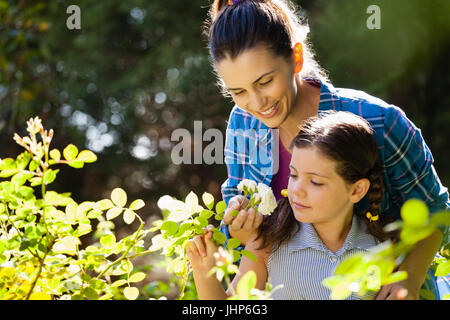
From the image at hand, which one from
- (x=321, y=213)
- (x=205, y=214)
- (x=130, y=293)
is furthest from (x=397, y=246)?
(x=321, y=213)

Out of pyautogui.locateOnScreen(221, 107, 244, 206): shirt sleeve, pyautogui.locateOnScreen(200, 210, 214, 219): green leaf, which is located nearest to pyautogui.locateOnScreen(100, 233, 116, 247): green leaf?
pyautogui.locateOnScreen(200, 210, 214, 219): green leaf

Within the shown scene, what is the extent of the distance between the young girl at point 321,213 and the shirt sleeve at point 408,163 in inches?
2.8

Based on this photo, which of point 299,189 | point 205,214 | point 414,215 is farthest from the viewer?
point 299,189

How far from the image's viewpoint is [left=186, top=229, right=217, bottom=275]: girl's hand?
1.24m

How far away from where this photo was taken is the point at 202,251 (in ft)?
4.10

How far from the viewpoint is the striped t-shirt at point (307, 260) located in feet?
4.66

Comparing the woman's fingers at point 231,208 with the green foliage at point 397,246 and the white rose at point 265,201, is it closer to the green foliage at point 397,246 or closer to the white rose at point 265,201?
the white rose at point 265,201

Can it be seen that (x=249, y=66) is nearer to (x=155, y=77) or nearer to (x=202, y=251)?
(x=202, y=251)

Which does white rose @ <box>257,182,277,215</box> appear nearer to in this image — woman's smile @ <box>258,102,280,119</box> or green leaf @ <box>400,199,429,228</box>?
woman's smile @ <box>258,102,280,119</box>

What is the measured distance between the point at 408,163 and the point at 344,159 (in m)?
0.26

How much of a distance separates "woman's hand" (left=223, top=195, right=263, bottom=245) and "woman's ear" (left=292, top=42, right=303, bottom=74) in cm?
51

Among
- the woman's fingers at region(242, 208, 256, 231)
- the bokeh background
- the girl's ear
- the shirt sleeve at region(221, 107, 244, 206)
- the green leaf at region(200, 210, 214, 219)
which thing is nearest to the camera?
the green leaf at region(200, 210, 214, 219)

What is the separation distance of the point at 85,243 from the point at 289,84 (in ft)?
8.82

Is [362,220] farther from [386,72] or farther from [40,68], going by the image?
[40,68]
